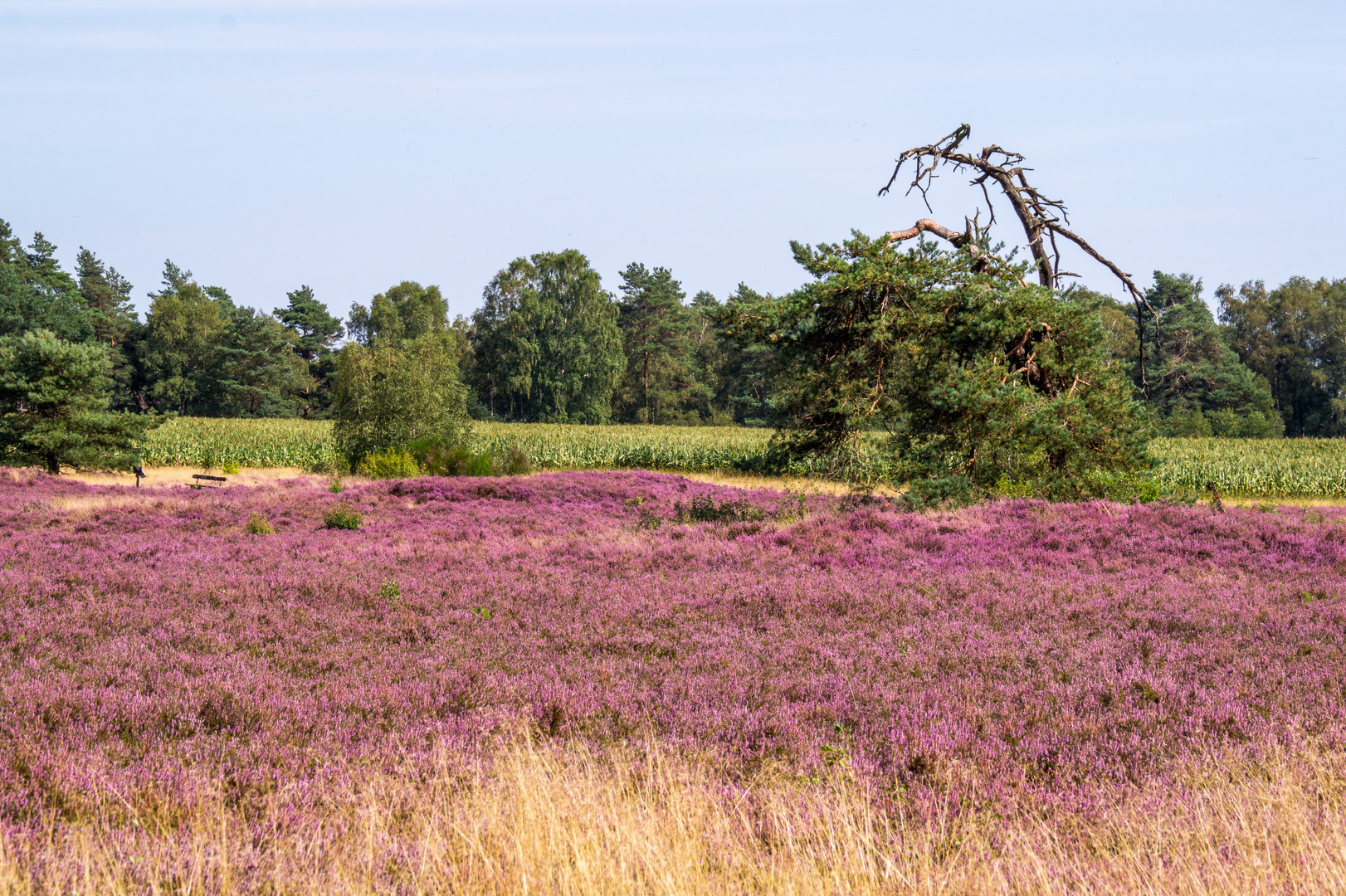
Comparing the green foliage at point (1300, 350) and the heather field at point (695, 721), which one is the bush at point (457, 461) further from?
the green foliage at point (1300, 350)

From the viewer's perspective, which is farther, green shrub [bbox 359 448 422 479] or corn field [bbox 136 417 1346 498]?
corn field [bbox 136 417 1346 498]

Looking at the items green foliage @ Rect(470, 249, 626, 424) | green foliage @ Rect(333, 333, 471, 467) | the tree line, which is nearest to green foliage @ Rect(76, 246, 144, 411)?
the tree line

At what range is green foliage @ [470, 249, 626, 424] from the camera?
72.8 m

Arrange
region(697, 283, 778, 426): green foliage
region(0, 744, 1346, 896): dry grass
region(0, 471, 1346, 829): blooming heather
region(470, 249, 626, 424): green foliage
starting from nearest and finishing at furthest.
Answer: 1. region(0, 744, 1346, 896): dry grass
2. region(0, 471, 1346, 829): blooming heather
3. region(470, 249, 626, 424): green foliage
4. region(697, 283, 778, 426): green foliage

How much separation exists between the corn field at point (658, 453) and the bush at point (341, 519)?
1963cm

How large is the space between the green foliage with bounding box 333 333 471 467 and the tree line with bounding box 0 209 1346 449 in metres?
35.2

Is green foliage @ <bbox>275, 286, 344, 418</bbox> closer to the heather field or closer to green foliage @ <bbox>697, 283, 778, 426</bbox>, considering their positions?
green foliage @ <bbox>697, 283, 778, 426</bbox>

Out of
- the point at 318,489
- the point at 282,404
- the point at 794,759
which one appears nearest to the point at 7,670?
the point at 794,759

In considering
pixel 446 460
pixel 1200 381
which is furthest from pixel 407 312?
pixel 1200 381

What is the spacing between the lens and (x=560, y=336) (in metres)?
74.9

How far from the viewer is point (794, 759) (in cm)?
436

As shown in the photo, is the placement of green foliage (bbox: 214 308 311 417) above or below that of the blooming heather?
above

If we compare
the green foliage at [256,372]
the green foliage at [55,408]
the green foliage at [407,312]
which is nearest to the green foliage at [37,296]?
the green foliage at [256,372]

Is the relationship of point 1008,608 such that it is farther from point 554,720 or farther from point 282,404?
point 282,404
